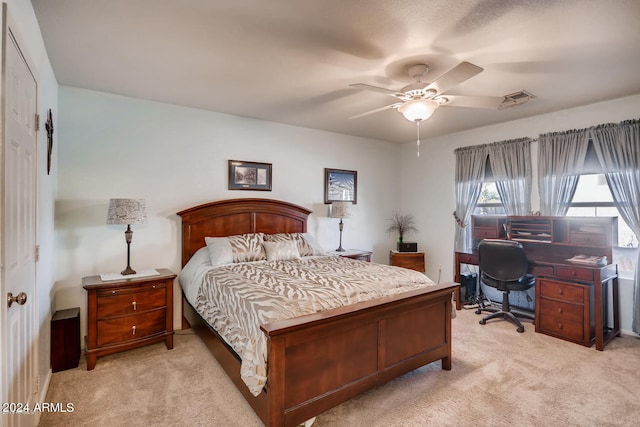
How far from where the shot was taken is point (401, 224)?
18.8ft

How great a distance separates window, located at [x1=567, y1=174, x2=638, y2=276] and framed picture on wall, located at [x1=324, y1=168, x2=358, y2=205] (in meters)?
2.91

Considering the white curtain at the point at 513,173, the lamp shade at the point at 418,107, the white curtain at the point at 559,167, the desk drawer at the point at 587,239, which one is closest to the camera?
the lamp shade at the point at 418,107

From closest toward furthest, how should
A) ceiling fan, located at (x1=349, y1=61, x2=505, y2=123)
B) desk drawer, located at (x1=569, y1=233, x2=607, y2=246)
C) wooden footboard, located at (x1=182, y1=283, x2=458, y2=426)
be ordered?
wooden footboard, located at (x1=182, y1=283, x2=458, y2=426) < ceiling fan, located at (x1=349, y1=61, x2=505, y2=123) < desk drawer, located at (x1=569, y1=233, x2=607, y2=246)

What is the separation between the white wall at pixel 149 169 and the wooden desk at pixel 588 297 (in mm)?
2889

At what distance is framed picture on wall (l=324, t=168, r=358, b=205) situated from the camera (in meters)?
4.86

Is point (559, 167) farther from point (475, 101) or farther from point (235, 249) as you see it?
point (235, 249)

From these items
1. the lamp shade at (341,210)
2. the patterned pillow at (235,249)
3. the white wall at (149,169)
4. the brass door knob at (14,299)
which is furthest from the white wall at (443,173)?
the brass door knob at (14,299)

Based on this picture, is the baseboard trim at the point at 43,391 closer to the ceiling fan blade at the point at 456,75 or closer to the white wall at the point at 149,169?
the white wall at the point at 149,169

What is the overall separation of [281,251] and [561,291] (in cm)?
307

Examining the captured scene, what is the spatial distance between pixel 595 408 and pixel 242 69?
3.72 metres

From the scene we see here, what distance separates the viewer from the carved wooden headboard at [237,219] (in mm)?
3611

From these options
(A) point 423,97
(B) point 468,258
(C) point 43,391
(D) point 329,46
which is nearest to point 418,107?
(A) point 423,97

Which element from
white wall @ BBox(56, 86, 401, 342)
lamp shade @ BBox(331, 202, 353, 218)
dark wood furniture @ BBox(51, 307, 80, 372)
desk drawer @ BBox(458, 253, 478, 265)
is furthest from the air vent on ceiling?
dark wood furniture @ BBox(51, 307, 80, 372)

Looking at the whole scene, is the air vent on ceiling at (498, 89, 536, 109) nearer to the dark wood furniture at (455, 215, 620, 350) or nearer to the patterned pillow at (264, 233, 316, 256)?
the dark wood furniture at (455, 215, 620, 350)
